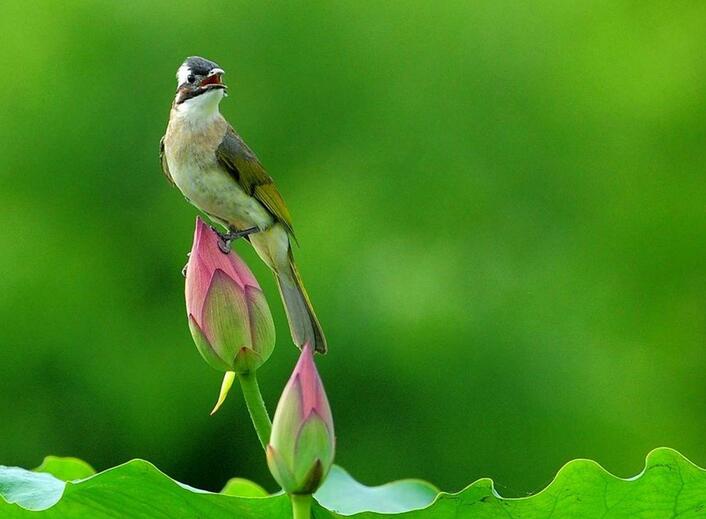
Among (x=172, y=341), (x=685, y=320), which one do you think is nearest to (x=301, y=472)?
(x=172, y=341)

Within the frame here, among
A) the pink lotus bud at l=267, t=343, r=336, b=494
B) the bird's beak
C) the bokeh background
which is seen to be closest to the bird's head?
the bird's beak

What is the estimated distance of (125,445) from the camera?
6.34 metres

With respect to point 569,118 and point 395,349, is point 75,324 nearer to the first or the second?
point 395,349

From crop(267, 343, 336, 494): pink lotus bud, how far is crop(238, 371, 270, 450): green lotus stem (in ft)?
0.23

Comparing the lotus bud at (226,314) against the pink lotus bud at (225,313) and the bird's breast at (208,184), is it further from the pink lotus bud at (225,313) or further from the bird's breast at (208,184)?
the bird's breast at (208,184)

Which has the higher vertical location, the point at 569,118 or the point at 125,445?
the point at 569,118

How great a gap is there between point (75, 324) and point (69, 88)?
4.66ft

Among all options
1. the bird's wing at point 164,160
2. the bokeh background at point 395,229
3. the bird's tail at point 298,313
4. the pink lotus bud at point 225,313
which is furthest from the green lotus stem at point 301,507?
the bokeh background at point 395,229

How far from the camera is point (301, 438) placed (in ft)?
2.97

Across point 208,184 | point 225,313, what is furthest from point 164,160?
point 225,313

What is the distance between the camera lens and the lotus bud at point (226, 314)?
1.04 metres

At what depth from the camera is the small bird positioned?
179 centimetres

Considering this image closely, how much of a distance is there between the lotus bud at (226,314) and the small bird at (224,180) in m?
0.64

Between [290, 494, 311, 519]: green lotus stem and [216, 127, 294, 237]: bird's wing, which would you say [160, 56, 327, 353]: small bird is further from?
[290, 494, 311, 519]: green lotus stem
